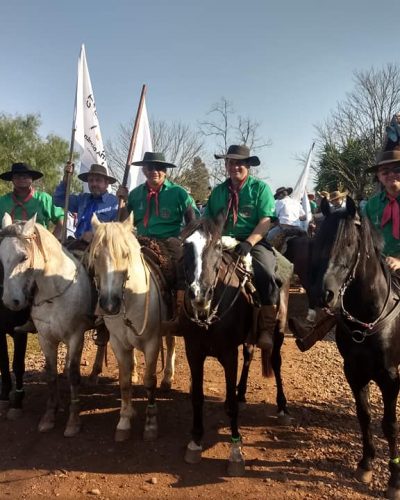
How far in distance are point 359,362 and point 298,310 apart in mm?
6288

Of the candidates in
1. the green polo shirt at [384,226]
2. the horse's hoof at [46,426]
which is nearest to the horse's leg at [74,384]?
the horse's hoof at [46,426]

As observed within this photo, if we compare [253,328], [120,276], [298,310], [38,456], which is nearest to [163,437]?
[38,456]

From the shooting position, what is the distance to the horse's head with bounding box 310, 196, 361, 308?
3.07 meters

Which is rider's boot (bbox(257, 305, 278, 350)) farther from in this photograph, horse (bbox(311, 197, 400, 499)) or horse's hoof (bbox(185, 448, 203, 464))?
horse's hoof (bbox(185, 448, 203, 464))

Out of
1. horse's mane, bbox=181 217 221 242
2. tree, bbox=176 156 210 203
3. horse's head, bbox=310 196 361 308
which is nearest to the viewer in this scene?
horse's head, bbox=310 196 361 308

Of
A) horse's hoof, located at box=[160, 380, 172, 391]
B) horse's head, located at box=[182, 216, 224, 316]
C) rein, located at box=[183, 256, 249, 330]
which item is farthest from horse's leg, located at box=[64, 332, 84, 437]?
horse's head, located at box=[182, 216, 224, 316]

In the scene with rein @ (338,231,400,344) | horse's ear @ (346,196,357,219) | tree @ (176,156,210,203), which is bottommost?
rein @ (338,231,400,344)

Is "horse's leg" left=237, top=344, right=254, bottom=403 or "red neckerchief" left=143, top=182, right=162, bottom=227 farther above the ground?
"red neckerchief" left=143, top=182, right=162, bottom=227

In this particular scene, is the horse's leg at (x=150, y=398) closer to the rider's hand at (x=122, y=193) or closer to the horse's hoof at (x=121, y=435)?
the horse's hoof at (x=121, y=435)

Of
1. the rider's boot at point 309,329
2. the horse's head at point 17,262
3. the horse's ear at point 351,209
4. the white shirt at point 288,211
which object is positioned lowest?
the rider's boot at point 309,329

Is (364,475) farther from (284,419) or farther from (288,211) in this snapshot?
(288,211)

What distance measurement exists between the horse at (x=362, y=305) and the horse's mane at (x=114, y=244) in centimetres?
175

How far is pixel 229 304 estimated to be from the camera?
4.00 m

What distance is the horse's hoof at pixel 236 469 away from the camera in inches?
151
